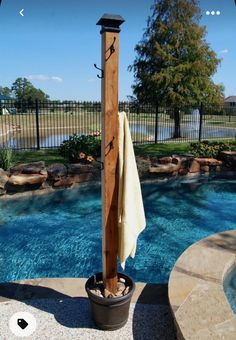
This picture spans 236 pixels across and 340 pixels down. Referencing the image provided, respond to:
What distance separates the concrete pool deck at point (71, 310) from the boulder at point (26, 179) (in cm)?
436

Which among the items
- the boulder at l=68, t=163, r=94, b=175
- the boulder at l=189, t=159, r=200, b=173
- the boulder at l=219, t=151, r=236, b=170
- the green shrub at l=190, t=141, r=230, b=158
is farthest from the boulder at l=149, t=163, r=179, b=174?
the boulder at l=219, t=151, r=236, b=170

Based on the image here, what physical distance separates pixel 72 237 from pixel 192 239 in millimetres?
2105

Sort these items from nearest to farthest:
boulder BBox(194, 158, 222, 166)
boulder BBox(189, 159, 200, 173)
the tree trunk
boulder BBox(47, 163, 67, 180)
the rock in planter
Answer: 1. the rock in planter
2. boulder BBox(47, 163, 67, 180)
3. boulder BBox(189, 159, 200, 173)
4. boulder BBox(194, 158, 222, 166)
5. the tree trunk

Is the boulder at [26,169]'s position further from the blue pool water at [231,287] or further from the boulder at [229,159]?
the boulder at [229,159]

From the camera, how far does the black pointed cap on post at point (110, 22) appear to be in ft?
8.14

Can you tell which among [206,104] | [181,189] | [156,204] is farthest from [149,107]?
[156,204]

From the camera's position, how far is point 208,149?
1098 cm

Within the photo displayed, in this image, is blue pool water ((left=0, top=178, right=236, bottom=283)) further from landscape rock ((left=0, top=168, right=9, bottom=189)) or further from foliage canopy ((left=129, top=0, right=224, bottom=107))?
foliage canopy ((left=129, top=0, right=224, bottom=107))

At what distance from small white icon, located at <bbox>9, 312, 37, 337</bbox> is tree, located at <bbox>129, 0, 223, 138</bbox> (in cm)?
1182

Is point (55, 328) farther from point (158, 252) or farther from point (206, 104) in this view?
point (206, 104)

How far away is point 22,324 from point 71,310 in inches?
18.1

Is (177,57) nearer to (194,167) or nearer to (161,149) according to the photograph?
(161,149)

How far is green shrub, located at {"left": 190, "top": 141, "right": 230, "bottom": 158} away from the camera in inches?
428

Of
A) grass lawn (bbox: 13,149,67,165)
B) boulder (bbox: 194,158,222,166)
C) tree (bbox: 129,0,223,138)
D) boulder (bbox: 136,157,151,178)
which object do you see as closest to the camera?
boulder (bbox: 136,157,151,178)
